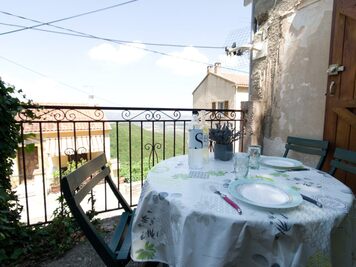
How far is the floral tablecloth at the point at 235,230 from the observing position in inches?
24.2

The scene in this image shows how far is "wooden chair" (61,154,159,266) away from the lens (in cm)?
80

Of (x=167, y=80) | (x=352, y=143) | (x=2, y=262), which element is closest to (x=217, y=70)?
Result: (x=167, y=80)

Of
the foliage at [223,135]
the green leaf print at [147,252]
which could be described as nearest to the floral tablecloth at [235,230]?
the green leaf print at [147,252]

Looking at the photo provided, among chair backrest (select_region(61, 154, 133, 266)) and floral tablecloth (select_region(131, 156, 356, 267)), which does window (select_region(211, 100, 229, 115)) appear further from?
floral tablecloth (select_region(131, 156, 356, 267))

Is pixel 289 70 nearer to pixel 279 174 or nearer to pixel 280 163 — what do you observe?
pixel 280 163

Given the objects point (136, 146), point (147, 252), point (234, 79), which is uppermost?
point (234, 79)

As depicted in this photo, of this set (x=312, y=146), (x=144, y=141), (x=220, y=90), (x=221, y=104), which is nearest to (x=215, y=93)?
(x=220, y=90)

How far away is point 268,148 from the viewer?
257cm

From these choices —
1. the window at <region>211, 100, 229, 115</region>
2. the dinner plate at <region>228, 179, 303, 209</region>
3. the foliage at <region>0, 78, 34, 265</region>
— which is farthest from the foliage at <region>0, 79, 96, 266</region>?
the window at <region>211, 100, 229, 115</region>

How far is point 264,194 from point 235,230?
0.78ft

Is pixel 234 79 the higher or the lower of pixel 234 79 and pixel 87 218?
the higher

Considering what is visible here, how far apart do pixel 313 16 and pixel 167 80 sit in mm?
21225

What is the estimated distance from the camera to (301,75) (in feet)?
7.00

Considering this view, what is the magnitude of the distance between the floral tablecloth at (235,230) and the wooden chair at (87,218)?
0.15 meters
